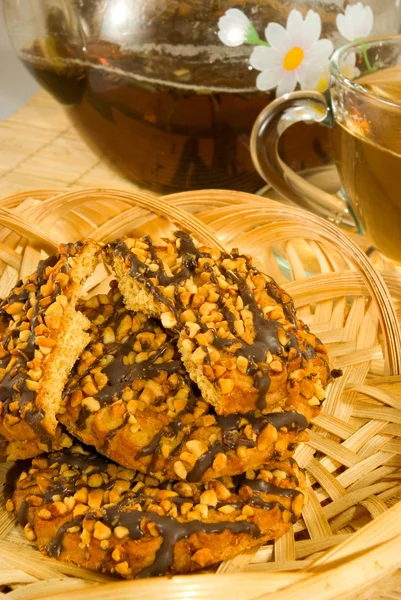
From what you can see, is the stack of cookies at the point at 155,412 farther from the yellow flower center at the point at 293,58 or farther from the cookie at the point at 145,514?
the yellow flower center at the point at 293,58

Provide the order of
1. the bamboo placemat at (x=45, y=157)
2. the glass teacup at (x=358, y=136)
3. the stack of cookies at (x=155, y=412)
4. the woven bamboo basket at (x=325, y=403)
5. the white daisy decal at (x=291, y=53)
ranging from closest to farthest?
the woven bamboo basket at (x=325, y=403)
the stack of cookies at (x=155, y=412)
the glass teacup at (x=358, y=136)
the white daisy decal at (x=291, y=53)
the bamboo placemat at (x=45, y=157)

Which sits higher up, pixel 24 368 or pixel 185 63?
pixel 185 63

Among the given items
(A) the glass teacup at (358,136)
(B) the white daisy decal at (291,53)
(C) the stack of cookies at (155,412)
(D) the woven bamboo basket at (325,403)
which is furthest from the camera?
(B) the white daisy decal at (291,53)

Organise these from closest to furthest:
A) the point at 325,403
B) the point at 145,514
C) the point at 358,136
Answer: the point at 145,514
the point at 325,403
the point at 358,136

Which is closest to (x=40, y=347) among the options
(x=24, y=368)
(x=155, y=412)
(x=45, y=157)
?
(x=24, y=368)

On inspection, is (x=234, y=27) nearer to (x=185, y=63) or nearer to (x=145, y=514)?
(x=185, y=63)

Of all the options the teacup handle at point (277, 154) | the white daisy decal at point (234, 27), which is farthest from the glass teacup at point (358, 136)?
the white daisy decal at point (234, 27)

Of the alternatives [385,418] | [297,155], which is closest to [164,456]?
[385,418]
